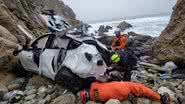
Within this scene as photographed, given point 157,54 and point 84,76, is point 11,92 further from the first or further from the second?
point 157,54

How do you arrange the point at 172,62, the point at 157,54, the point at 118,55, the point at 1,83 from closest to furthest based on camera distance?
the point at 118,55 → the point at 1,83 → the point at 172,62 → the point at 157,54

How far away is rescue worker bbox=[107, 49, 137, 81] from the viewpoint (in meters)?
7.04

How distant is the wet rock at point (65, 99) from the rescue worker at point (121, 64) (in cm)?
125

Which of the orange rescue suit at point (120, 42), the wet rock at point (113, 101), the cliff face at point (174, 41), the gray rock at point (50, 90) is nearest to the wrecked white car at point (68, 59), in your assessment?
the gray rock at point (50, 90)

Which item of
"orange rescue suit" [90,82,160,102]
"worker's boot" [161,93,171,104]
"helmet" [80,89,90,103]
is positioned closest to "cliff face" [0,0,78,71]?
"helmet" [80,89,90,103]

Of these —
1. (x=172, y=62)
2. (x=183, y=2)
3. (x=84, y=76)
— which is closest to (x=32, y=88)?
(x=84, y=76)

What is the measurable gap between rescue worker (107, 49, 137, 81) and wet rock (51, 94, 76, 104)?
1.25m

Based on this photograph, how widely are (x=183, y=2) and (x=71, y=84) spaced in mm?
7576

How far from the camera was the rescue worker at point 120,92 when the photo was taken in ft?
19.4

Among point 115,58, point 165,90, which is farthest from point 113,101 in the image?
point 165,90

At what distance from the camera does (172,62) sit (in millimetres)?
10156

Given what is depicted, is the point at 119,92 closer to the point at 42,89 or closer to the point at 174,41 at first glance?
the point at 42,89

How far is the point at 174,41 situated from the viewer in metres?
10.9

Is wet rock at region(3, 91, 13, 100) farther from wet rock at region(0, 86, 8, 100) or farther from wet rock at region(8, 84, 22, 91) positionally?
wet rock at region(8, 84, 22, 91)
